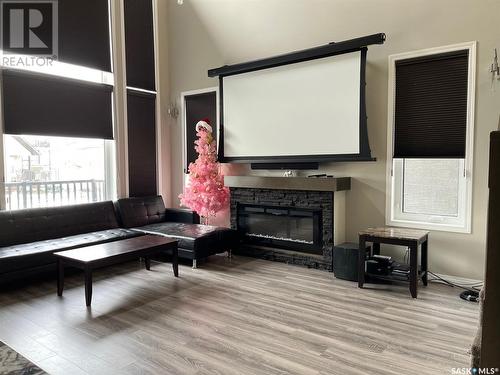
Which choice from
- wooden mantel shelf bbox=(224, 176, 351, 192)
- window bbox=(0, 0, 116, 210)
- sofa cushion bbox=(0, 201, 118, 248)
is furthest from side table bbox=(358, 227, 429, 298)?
window bbox=(0, 0, 116, 210)

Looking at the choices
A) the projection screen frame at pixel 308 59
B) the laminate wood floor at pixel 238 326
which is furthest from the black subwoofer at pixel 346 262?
the projection screen frame at pixel 308 59

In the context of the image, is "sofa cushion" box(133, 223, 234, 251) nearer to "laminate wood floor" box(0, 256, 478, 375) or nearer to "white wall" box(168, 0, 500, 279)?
"laminate wood floor" box(0, 256, 478, 375)

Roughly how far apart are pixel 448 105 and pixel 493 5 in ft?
3.25

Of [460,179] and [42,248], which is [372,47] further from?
[42,248]

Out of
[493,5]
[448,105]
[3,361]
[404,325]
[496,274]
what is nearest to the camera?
[496,274]

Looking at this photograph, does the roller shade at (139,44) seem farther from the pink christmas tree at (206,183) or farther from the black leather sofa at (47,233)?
the black leather sofa at (47,233)

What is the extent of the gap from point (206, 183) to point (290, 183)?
4.31ft

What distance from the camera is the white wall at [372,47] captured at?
3.62m

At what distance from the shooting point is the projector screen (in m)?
4.20

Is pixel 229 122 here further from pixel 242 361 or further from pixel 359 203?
pixel 242 361

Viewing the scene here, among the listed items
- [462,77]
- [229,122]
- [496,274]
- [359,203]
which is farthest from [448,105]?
[496,274]

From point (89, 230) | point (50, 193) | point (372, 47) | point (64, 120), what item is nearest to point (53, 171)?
point (50, 193)

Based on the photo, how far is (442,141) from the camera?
386 centimetres

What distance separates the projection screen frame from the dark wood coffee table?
1724 mm
